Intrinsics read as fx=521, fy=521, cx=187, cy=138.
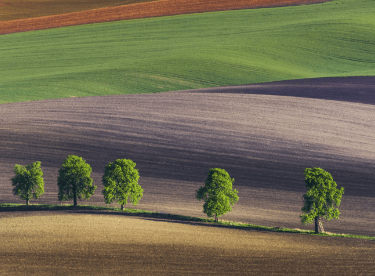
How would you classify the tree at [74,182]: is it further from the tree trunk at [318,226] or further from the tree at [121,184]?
the tree trunk at [318,226]

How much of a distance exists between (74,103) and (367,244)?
33016 mm

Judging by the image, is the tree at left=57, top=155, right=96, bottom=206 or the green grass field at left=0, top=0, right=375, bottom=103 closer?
the tree at left=57, top=155, right=96, bottom=206

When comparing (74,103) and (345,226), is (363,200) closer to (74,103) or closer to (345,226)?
(345,226)

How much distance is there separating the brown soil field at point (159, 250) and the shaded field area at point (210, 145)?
16.2 feet

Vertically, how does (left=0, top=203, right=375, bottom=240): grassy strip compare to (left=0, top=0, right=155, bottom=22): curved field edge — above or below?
below

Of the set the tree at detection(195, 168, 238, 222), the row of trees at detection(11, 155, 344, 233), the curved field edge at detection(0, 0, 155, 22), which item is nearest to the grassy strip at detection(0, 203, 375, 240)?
the row of trees at detection(11, 155, 344, 233)

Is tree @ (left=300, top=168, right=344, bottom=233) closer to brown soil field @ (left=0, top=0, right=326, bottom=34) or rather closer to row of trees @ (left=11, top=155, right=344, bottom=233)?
row of trees @ (left=11, top=155, right=344, bottom=233)

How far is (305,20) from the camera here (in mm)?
93562

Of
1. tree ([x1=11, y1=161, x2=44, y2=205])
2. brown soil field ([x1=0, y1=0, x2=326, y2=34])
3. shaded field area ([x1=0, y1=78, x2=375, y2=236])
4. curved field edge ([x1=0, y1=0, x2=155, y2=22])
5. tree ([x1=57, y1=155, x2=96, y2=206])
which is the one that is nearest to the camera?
tree ([x1=57, y1=155, x2=96, y2=206])

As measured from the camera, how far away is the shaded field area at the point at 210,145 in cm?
3559

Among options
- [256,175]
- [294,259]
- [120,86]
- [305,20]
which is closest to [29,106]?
[120,86]

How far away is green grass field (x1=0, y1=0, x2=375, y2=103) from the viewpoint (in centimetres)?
6544

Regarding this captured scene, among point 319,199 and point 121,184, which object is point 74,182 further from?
point 319,199

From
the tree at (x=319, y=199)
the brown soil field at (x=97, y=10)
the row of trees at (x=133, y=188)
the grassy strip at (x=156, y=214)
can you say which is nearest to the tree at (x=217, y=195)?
the row of trees at (x=133, y=188)
